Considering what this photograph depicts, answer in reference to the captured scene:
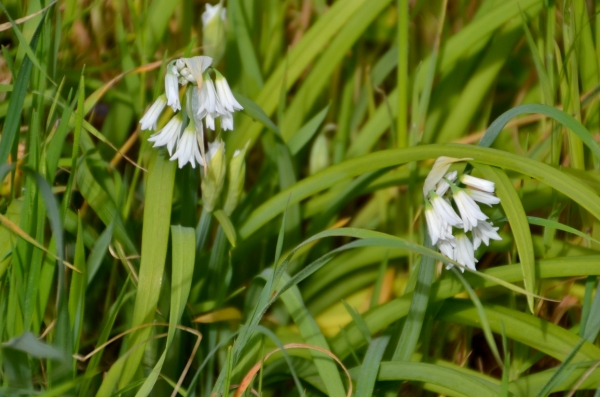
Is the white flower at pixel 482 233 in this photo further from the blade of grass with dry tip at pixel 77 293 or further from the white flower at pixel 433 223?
Answer: the blade of grass with dry tip at pixel 77 293

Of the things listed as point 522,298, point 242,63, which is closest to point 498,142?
point 522,298

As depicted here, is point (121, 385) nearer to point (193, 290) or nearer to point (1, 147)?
point (193, 290)

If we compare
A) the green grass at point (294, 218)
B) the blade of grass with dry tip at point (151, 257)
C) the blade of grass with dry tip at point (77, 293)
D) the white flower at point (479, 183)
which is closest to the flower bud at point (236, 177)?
the green grass at point (294, 218)

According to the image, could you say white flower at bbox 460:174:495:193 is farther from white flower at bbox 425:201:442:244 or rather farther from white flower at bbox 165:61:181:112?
white flower at bbox 165:61:181:112

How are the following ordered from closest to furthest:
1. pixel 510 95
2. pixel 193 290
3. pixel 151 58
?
pixel 193 290 → pixel 151 58 → pixel 510 95

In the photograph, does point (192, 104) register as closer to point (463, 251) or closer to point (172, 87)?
point (172, 87)

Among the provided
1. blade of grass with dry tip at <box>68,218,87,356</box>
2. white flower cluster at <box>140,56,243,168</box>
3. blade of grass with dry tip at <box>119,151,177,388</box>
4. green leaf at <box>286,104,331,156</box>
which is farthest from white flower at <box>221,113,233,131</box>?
green leaf at <box>286,104,331,156</box>
